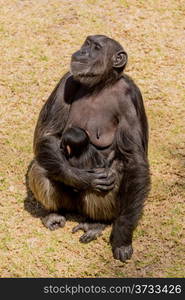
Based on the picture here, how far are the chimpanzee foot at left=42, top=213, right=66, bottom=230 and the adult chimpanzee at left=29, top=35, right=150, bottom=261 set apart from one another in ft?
0.72

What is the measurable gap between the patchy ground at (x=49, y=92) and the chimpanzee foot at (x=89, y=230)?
0.06 m

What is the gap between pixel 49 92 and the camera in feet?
22.5

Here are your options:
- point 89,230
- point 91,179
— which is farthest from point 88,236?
point 91,179

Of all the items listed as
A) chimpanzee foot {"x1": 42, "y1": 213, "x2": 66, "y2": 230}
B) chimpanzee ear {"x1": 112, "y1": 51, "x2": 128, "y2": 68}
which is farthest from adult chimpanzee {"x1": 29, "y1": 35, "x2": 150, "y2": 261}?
chimpanzee foot {"x1": 42, "y1": 213, "x2": 66, "y2": 230}

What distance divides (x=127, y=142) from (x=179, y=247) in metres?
1.02

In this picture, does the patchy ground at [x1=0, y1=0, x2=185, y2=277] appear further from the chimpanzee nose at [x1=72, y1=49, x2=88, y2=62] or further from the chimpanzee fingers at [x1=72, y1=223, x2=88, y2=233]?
the chimpanzee nose at [x1=72, y1=49, x2=88, y2=62]

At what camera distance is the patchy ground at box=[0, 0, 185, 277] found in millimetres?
4957

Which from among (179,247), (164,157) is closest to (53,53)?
(164,157)

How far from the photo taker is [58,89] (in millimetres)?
5070

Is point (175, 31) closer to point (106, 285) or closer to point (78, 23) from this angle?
point (78, 23)

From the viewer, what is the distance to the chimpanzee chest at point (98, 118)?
493 centimetres

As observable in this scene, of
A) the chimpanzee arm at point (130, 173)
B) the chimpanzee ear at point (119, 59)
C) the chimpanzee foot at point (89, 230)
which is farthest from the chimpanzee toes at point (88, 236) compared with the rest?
the chimpanzee ear at point (119, 59)

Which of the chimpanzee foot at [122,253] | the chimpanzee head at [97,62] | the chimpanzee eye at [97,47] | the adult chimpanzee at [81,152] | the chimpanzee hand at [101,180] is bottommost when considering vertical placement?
the chimpanzee foot at [122,253]

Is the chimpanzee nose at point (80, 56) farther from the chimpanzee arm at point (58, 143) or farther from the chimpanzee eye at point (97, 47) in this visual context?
the chimpanzee arm at point (58, 143)
